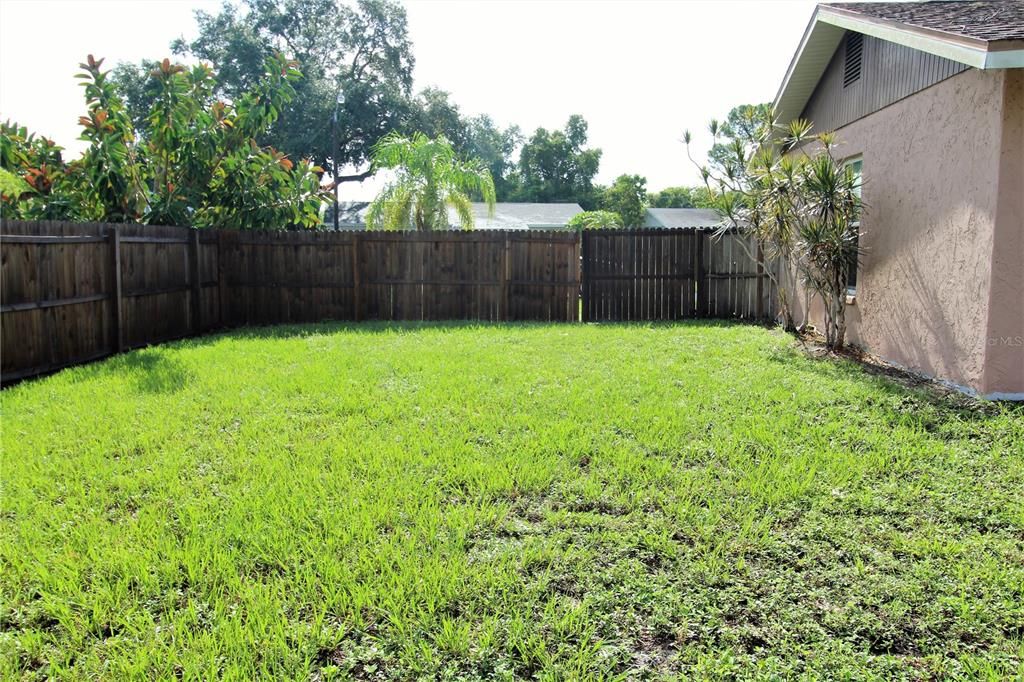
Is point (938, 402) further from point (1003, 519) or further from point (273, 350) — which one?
point (273, 350)

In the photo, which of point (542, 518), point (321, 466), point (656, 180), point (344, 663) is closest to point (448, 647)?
point (344, 663)

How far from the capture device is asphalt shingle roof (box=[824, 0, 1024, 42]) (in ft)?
17.6

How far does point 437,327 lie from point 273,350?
2882 mm

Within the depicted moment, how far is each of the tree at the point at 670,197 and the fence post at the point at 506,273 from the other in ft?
121

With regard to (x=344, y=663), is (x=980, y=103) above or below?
above

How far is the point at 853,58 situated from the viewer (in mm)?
8211

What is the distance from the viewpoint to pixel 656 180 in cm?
4431

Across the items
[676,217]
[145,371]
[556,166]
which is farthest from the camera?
[556,166]

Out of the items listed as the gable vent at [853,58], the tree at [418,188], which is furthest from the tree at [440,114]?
the gable vent at [853,58]

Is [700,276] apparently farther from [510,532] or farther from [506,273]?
[510,532]

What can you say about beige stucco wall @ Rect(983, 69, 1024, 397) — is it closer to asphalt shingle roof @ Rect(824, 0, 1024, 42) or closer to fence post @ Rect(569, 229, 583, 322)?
asphalt shingle roof @ Rect(824, 0, 1024, 42)

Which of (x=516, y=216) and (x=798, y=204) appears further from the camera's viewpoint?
(x=516, y=216)

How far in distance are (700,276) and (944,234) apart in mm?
5478

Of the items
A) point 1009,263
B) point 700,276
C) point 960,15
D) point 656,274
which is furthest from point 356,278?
point 1009,263
